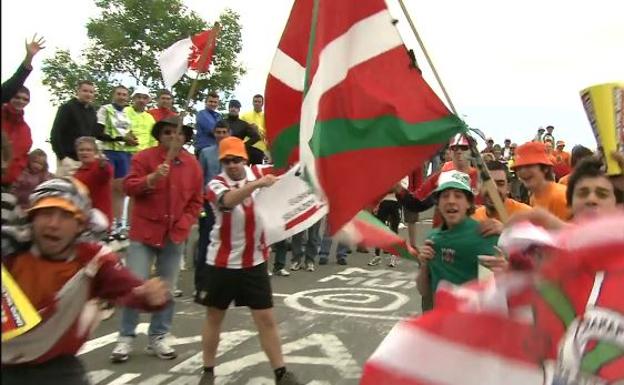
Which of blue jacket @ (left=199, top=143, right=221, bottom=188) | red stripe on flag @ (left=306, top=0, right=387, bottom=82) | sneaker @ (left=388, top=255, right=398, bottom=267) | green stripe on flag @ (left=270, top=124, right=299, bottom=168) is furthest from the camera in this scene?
sneaker @ (left=388, top=255, right=398, bottom=267)

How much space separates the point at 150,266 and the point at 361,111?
10.6ft

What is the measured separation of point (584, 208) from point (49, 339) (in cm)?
241

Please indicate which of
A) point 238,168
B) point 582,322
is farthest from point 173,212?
point 582,322

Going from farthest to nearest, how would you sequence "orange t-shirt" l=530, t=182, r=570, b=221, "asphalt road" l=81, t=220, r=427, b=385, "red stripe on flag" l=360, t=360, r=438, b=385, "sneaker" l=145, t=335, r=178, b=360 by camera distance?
"sneaker" l=145, t=335, r=178, b=360
"asphalt road" l=81, t=220, r=427, b=385
"orange t-shirt" l=530, t=182, r=570, b=221
"red stripe on flag" l=360, t=360, r=438, b=385

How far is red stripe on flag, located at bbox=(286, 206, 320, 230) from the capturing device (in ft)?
16.8

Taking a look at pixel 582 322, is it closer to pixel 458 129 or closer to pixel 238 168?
pixel 458 129

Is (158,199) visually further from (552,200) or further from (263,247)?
(552,200)

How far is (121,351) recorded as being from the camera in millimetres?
5832

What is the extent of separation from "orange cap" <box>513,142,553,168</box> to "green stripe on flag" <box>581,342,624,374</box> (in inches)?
132

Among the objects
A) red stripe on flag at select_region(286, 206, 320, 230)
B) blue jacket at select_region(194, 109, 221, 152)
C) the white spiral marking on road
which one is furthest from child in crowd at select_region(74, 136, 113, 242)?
blue jacket at select_region(194, 109, 221, 152)

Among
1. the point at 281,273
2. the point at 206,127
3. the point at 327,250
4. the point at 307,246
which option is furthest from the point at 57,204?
the point at 327,250

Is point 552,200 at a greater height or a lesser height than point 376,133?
lesser

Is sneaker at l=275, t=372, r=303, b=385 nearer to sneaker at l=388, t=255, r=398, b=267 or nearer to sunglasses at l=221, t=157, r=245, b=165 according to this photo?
sunglasses at l=221, t=157, r=245, b=165

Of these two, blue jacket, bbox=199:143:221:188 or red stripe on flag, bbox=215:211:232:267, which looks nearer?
red stripe on flag, bbox=215:211:232:267
